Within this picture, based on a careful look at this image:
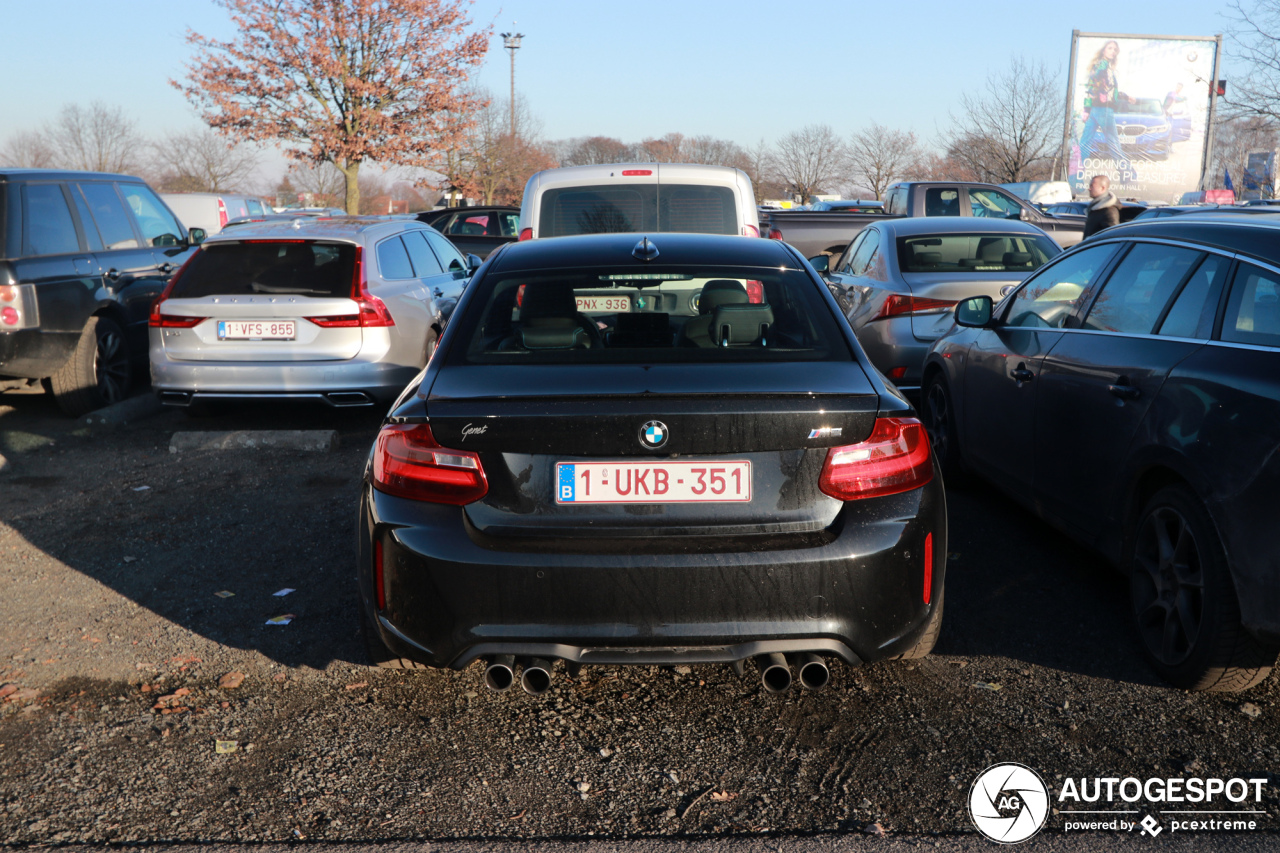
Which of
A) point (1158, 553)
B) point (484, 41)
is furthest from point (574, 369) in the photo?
point (484, 41)

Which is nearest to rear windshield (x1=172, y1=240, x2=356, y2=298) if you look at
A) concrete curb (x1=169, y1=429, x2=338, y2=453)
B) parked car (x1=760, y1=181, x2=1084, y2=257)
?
concrete curb (x1=169, y1=429, x2=338, y2=453)

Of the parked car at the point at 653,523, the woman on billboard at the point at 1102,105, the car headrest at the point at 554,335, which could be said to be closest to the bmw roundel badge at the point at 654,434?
the parked car at the point at 653,523

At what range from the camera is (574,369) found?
3164 millimetres

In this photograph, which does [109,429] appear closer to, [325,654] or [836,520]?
[325,654]

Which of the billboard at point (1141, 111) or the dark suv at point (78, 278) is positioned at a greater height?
the billboard at point (1141, 111)

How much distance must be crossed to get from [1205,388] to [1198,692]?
1.01 meters

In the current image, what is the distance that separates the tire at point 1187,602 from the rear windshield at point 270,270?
17.9ft

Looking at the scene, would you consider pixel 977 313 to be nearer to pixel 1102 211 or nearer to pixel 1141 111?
pixel 1102 211

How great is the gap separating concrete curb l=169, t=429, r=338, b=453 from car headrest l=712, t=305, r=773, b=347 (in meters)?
4.35

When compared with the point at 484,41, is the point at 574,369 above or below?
below

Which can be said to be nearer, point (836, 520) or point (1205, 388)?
point (836, 520)

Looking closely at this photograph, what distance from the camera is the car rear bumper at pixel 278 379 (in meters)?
7.31

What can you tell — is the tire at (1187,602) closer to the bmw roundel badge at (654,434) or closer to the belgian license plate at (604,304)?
the bmw roundel badge at (654,434)

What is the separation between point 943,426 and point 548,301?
10.4ft
